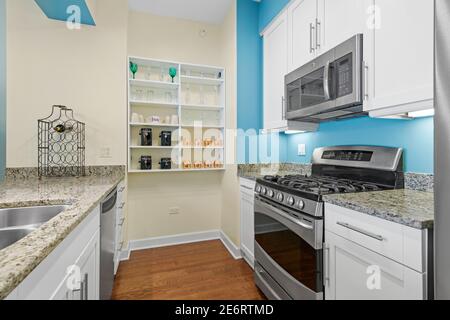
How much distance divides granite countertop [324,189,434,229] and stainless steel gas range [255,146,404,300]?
107 mm

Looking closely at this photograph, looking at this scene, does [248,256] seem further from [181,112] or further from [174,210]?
[181,112]

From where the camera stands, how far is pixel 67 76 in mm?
2232

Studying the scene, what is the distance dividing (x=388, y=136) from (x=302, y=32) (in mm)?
1086

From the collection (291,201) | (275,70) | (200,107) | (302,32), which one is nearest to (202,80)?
(200,107)

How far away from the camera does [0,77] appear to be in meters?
1.96

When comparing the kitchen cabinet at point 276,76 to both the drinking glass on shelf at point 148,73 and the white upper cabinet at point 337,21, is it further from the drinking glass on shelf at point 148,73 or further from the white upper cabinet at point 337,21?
the drinking glass on shelf at point 148,73

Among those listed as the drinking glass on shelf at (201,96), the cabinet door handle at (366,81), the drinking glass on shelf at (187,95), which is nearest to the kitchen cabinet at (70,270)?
the cabinet door handle at (366,81)

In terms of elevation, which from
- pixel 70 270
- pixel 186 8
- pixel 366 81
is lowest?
pixel 70 270

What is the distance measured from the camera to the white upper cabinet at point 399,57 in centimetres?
107

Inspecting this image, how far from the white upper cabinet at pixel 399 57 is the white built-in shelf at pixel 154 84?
6.61 feet

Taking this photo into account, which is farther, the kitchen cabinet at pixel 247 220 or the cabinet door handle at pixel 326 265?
the kitchen cabinet at pixel 247 220
